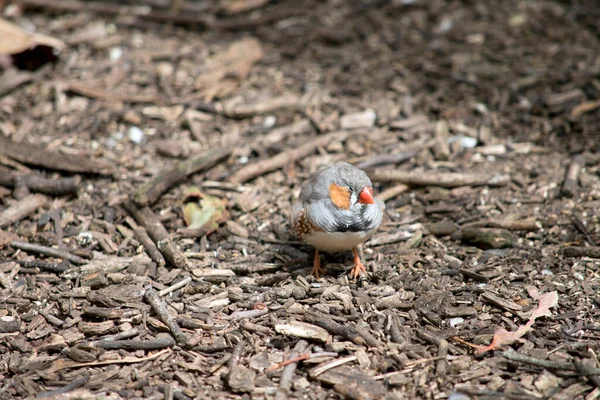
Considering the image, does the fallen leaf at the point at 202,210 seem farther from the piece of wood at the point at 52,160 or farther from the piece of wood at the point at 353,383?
the piece of wood at the point at 353,383

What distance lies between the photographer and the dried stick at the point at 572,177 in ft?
16.6

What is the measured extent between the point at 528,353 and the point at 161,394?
2.03 metres

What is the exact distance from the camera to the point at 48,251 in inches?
179

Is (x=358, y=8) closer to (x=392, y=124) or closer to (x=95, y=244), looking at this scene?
(x=392, y=124)

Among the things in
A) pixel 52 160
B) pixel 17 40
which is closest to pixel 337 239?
pixel 52 160

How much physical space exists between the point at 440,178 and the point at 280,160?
1.34 m

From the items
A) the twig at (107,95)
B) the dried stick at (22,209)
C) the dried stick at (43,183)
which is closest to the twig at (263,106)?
the twig at (107,95)

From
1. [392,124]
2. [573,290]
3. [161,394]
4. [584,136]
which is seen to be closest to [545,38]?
[584,136]

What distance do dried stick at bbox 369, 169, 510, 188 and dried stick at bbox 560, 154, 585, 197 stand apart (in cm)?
44

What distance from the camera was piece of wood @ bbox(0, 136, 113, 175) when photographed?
526cm

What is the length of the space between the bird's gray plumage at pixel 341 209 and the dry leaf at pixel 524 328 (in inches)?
40.6

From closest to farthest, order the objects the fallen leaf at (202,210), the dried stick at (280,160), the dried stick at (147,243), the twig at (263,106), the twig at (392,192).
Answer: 1. the dried stick at (147,243)
2. the fallen leaf at (202,210)
3. the twig at (392,192)
4. the dried stick at (280,160)
5. the twig at (263,106)

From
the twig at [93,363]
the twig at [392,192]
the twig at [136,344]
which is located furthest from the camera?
the twig at [392,192]

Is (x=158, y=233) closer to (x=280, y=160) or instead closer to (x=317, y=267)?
(x=317, y=267)
